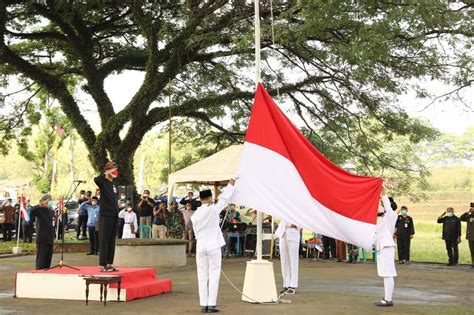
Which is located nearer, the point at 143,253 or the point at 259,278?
the point at 259,278

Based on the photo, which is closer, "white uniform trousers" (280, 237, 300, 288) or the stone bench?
"white uniform trousers" (280, 237, 300, 288)

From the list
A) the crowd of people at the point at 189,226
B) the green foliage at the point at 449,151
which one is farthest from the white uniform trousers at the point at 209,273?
the green foliage at the point at 449,151

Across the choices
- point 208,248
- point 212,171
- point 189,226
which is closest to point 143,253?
point 212,171

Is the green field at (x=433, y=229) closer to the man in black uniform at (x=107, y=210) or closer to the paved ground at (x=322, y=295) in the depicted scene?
the paved ground at (x=322, y=295)

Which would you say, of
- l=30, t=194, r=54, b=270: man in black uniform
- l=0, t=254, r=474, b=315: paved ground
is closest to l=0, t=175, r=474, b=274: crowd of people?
l=0, t=254, r=474, b=315: paved ground

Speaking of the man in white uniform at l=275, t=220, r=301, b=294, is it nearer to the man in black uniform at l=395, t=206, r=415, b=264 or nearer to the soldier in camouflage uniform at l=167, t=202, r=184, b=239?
the man in black uniform at l=395, t=206, r=415, b=264

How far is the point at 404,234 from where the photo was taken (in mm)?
24531

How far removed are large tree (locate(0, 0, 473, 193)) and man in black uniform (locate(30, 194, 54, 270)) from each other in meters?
8.22

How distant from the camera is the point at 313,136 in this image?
3269cm

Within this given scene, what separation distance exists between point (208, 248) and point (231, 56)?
19.1 meters

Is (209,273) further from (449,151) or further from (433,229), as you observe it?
(449,151)

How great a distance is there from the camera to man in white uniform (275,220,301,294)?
14.7 metres

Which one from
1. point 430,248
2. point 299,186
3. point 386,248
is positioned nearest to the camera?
point 299,186

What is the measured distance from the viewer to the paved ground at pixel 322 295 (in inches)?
483
